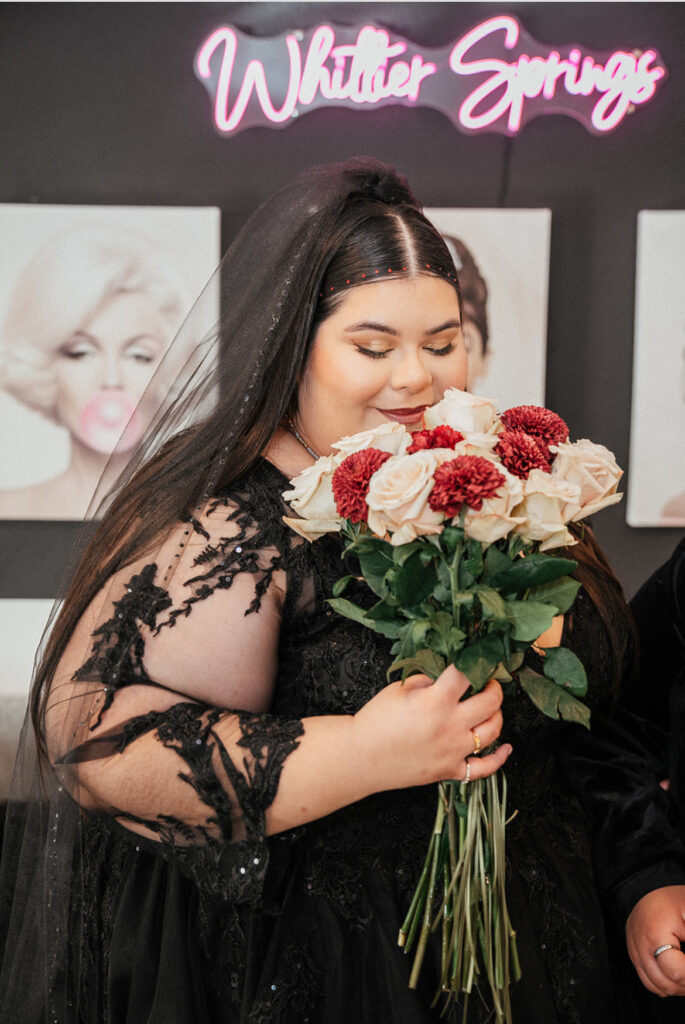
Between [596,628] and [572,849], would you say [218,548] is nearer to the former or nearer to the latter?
[596,628]

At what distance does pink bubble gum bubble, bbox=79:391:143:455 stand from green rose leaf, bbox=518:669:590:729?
190cm

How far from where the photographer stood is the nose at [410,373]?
139 cm

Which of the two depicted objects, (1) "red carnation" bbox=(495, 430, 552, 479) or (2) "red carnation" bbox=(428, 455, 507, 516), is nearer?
(2) "red carnation" bbox=(428, 455, 507, 516)

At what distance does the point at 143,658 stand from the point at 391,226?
31.6 inches

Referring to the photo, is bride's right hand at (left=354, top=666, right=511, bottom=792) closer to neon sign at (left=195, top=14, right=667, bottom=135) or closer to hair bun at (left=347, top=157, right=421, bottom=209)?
hair bun at (left=347, top=157, right=421, bottom=209)

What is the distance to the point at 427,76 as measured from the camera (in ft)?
8.73

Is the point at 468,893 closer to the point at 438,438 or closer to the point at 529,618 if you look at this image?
the point at 529,618

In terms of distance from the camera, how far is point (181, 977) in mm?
1242

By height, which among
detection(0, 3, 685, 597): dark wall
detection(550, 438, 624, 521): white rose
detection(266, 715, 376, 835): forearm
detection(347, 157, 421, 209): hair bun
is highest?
detection(0, 3, 685, 597): dark wall

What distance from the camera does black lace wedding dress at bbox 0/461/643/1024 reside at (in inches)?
44.1

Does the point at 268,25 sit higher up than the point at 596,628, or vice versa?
the point at 268,25

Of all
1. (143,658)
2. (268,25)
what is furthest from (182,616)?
(268,25)

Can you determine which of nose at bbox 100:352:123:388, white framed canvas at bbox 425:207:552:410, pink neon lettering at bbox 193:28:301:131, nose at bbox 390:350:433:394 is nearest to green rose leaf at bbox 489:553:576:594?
nose at bbox 390:350:433:394

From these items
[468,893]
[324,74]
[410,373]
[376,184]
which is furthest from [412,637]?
[324,74]
